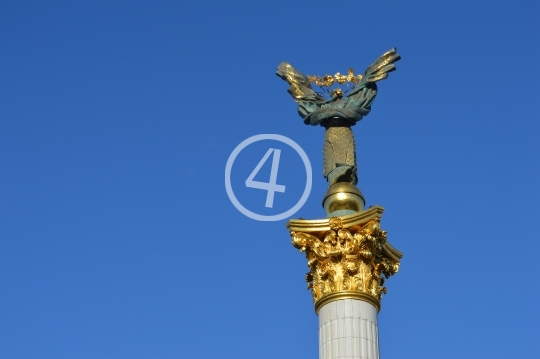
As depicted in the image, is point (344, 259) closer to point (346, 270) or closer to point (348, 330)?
point (346, 270)

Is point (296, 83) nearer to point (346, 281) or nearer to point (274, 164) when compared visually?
point (274, 164)

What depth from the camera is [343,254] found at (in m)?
30.0

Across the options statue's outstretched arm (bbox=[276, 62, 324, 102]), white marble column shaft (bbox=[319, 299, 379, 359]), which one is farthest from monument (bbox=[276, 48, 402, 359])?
statue's outstretched arm (bbox=[276, 62, 324, 102])

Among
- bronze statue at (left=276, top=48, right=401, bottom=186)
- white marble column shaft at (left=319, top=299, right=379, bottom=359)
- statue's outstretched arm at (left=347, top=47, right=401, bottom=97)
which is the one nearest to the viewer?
white marble column shaft at (left=319, top=299, right=379, bottom=359)

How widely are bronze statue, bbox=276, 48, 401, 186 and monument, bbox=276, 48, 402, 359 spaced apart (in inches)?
1.2

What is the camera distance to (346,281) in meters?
29.6

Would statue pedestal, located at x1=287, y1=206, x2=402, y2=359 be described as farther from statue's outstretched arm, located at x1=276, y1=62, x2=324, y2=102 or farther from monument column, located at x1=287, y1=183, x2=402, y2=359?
statue's outstretched arm, located at x1=276, y1=62, x2=324, y2=102

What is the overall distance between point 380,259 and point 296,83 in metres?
7.39

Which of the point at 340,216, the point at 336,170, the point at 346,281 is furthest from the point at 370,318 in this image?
the point at 336,170

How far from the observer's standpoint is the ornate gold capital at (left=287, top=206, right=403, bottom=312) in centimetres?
2959

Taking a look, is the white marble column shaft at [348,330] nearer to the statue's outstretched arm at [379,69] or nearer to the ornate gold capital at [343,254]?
the ornate gold capital at [343,254]

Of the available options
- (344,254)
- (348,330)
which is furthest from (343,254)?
(348,330)

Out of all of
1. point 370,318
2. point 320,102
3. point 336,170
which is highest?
point 320,102

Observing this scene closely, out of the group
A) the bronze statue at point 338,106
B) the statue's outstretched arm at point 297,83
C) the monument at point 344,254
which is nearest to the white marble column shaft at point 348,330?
the monument at point 344,254
